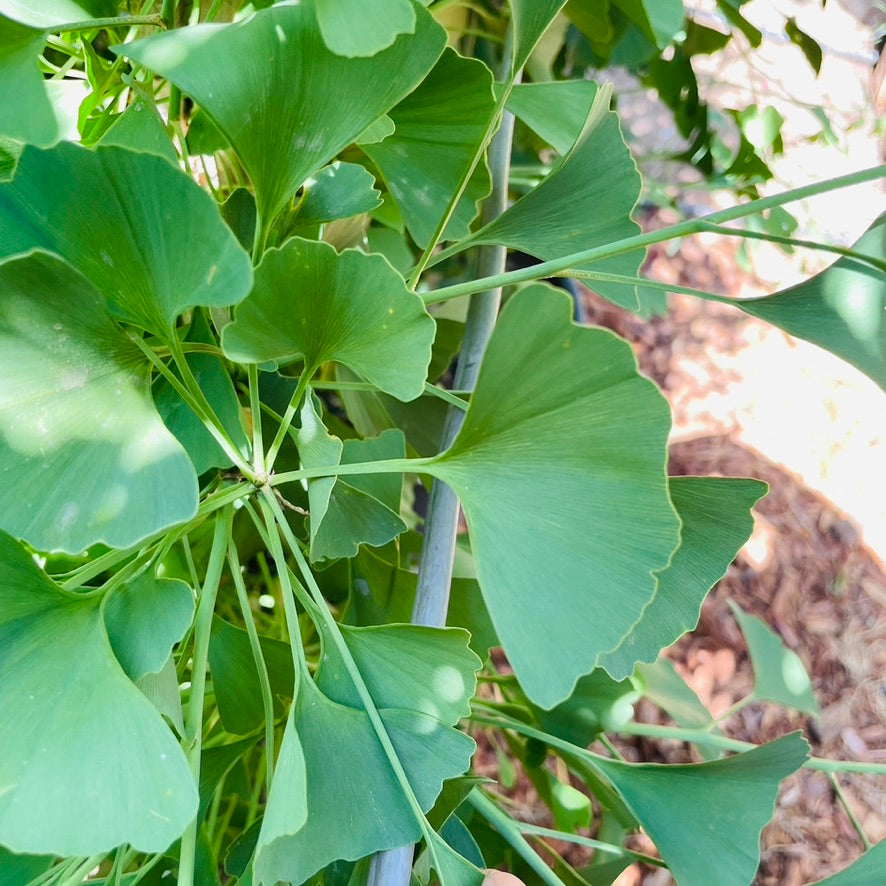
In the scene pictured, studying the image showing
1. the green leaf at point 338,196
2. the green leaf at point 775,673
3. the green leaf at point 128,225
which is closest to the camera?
the green leaf at point 128,225

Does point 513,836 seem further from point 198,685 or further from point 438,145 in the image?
point 438,145

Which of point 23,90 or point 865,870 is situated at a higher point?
point 23,90

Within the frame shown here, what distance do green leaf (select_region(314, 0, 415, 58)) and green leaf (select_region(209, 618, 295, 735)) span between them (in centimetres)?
24

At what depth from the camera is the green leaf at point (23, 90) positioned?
0.23 metres

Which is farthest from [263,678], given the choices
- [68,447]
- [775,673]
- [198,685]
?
[775,673]

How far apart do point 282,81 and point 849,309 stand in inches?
8.1

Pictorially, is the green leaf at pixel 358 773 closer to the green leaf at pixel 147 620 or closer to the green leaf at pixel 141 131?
the green leaf at pixel 147 620

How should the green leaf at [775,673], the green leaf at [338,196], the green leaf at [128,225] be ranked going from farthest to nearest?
1. the green leaf at [775,673]
2. the green leaf at [338,196]
3. the green leaf at [128,225]

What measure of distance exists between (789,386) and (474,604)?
895 millimetres

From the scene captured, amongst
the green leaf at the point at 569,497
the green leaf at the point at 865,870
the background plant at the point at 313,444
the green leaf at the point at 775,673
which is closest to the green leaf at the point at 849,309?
the background plant at the point at 313,444

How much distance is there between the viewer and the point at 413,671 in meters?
0.30

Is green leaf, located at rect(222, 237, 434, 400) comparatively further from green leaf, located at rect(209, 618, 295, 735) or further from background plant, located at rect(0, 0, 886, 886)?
green leaf, located at rect(209, 618, 295, 735)

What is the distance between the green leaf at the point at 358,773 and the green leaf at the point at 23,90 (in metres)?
0.20

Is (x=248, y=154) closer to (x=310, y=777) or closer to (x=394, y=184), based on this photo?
(x=394, y=184)
